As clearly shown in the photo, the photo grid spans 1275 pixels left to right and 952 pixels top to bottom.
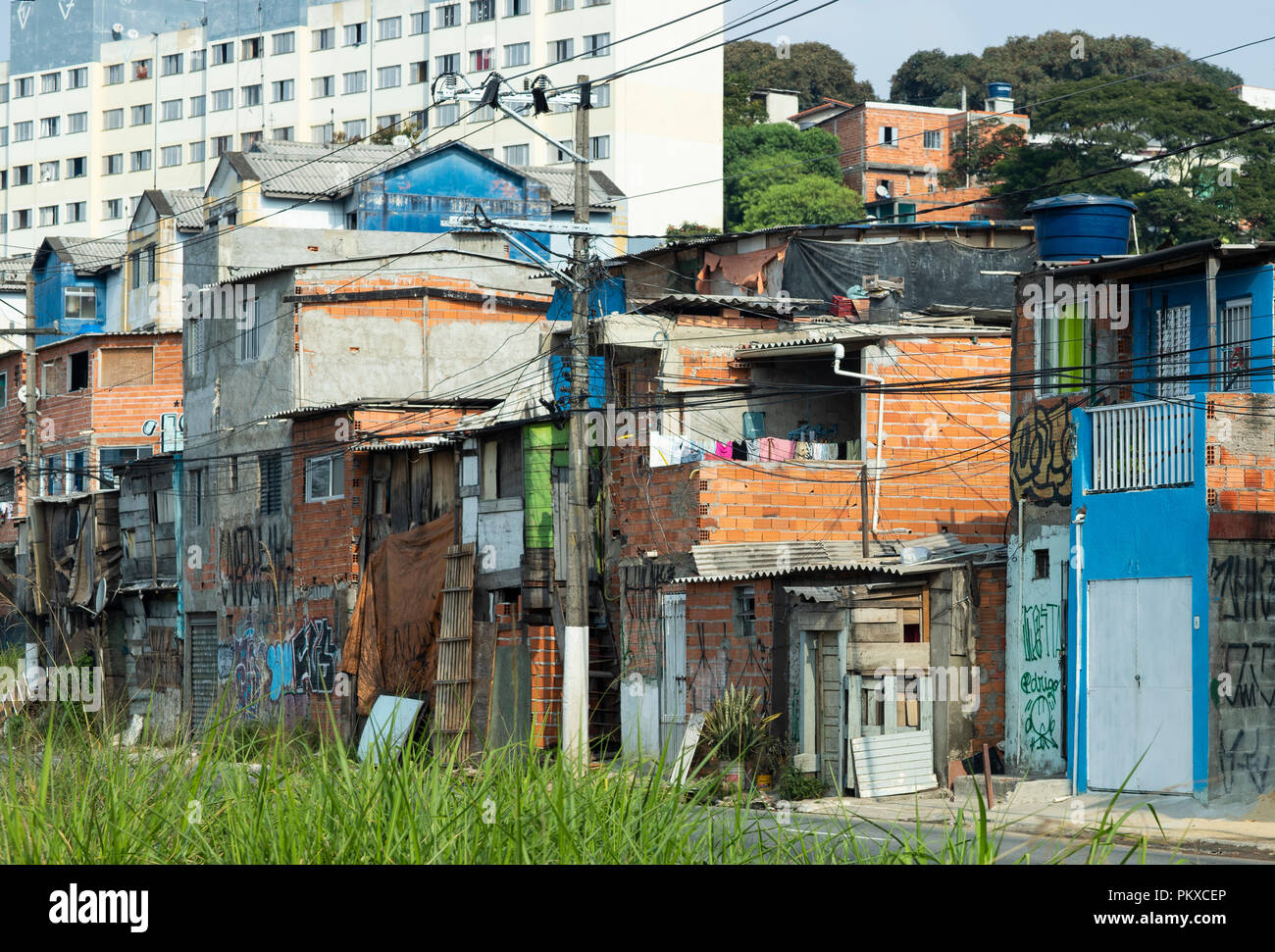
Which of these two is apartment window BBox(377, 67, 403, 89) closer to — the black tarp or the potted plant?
the black tarp

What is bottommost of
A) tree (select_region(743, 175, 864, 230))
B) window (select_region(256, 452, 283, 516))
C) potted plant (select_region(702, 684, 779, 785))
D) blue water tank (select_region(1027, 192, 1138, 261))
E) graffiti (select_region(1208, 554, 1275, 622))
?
potted plant (select_region(702, 684, 779, 785))

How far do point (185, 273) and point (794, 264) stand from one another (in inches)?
939

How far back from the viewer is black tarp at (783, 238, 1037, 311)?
108 feet

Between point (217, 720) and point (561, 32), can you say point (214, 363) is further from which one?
point (561, 32)

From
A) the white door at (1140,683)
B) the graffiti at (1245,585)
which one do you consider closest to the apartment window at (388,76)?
the white door at (1140,683)

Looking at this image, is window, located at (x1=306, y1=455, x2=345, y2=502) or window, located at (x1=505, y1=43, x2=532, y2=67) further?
window, located at (x1=505, y1=43, x2=532, y2=67)

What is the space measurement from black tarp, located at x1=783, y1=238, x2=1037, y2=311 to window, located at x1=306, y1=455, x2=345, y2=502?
970cm

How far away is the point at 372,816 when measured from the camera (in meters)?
7.93

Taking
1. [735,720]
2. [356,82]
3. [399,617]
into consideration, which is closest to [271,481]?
[399,617]

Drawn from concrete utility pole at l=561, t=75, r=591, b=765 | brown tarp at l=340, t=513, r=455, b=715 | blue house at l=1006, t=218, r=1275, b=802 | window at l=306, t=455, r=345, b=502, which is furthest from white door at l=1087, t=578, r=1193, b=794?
window at l=306, t=455, r=345, b=502

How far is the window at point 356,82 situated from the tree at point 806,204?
2437cm

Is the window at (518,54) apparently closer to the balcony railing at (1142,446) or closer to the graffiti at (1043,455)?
the graffiti at (1043,455)

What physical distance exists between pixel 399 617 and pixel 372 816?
22.8 m

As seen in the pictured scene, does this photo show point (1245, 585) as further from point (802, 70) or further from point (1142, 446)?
point (802, 70)
